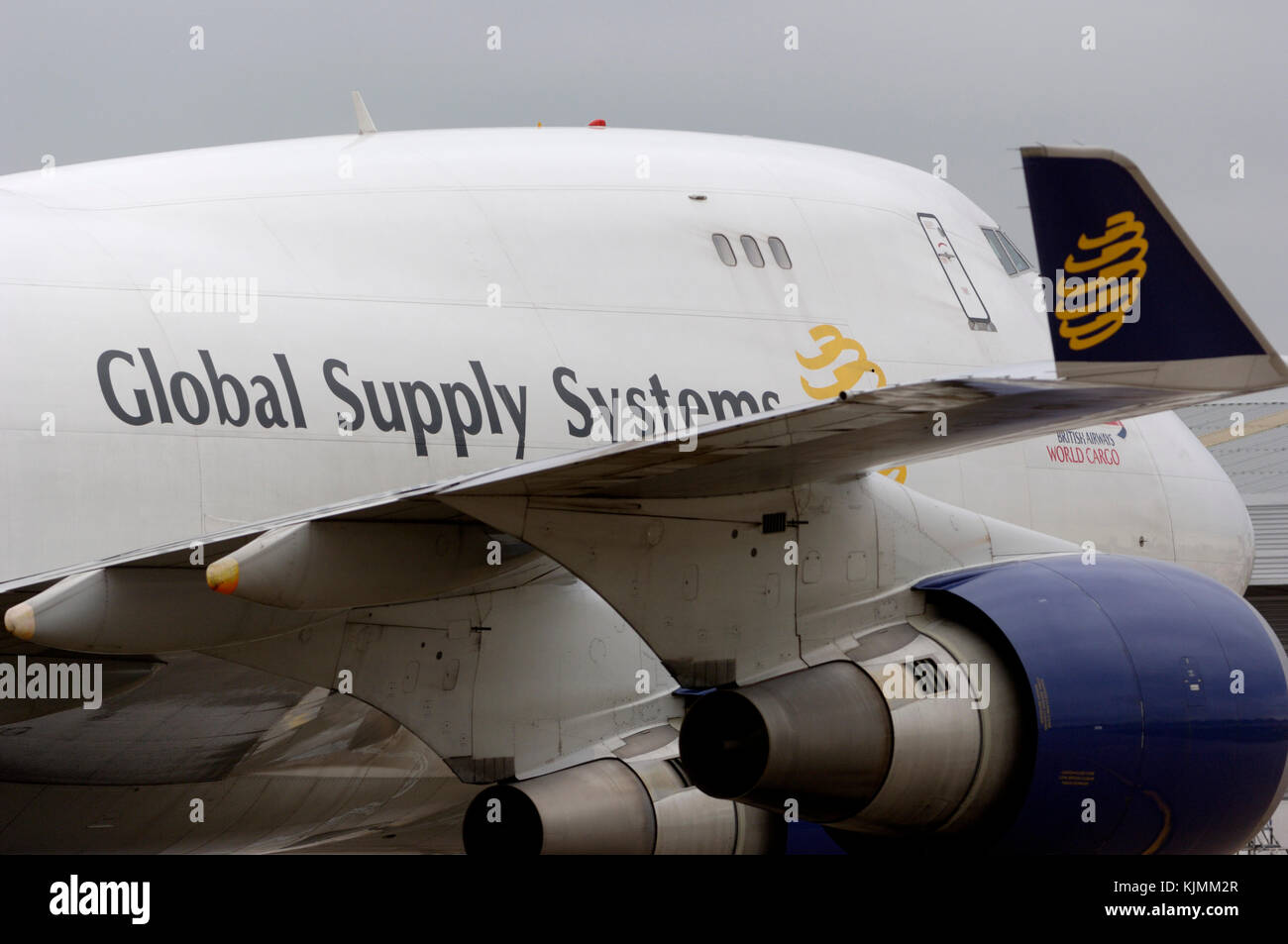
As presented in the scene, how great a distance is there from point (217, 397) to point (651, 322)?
8.05 ft

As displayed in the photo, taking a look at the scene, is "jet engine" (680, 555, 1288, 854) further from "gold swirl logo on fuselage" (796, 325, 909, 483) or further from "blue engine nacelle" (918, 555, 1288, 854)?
"gold swirl logo on fuselage" (796, 325, 909, 483)

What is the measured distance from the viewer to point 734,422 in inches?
204

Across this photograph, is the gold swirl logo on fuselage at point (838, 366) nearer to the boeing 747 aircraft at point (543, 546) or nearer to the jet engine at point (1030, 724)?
the boeing 747 aircraft at point (543, 546)

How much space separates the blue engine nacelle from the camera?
693 cm

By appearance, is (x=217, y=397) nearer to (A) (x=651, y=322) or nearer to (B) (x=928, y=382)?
(A) (x=651, y=322)

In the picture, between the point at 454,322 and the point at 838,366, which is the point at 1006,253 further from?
the point at 454,322

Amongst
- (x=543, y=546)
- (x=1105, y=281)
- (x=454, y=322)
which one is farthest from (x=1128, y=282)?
(x=454, y=322)

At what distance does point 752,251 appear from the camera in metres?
8.86

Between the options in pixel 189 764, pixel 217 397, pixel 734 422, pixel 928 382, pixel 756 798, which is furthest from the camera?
pixel 189 764

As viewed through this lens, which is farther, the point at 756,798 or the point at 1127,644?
the point at 1127,644

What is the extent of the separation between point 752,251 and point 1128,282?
448 cm

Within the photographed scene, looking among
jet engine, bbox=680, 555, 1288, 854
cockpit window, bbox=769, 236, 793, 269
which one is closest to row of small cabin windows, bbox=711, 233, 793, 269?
cockpit window, bbox=769, 236, 793, 269

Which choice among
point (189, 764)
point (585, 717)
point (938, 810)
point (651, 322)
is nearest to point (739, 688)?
point (938, 810)

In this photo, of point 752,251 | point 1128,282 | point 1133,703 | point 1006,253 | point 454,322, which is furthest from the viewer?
point 1006,253
